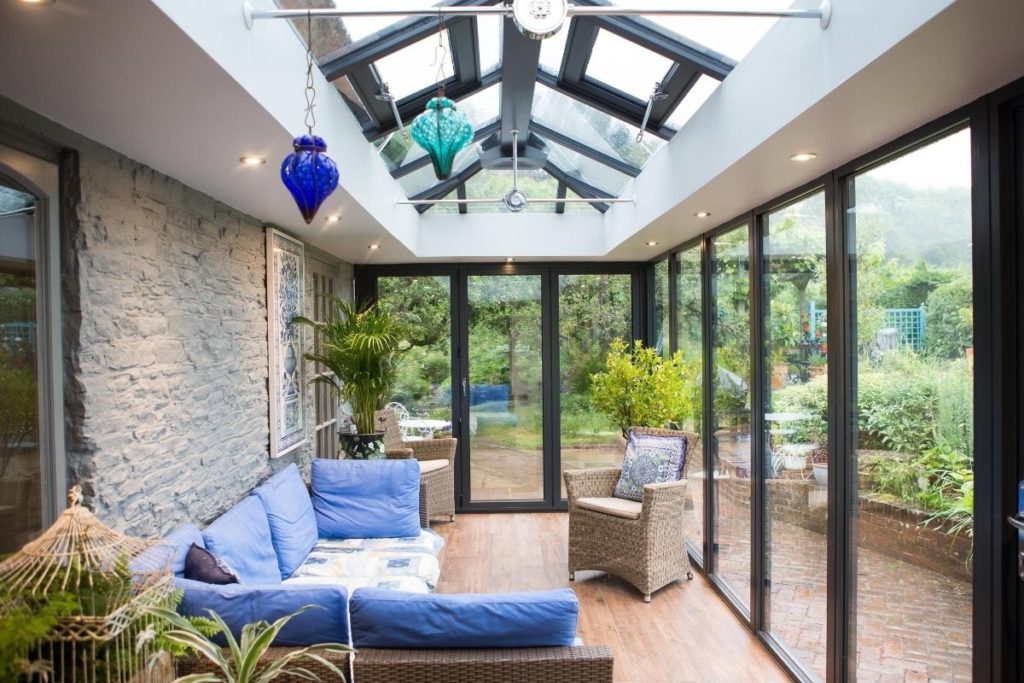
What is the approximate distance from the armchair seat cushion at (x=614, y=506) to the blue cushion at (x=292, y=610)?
2.71 meters

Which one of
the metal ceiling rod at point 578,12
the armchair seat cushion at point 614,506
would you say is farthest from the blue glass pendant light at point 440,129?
the armchair seat cushion at point 614,506

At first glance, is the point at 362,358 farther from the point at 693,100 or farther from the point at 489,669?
the point at 489,669

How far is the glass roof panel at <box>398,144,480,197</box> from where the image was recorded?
537 centimetres

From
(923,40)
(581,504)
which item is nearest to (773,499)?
(581,504)

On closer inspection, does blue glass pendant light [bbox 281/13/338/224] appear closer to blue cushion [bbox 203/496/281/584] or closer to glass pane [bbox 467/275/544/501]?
blue cushion [bbox 203/496/281/584]

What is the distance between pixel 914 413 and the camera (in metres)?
2.51

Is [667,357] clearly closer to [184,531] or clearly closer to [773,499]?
[773,499]

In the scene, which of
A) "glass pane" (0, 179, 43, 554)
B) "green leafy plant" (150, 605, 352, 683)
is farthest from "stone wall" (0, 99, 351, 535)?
"green leafy plant" (150, 605, 352, 683)

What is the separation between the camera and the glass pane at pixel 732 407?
421 cm

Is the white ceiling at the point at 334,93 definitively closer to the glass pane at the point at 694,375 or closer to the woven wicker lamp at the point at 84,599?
the woven wicker lamp at the point at 84,599

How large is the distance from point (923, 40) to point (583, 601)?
147 inches

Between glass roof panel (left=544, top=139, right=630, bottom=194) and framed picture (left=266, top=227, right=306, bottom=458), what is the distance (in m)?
2.02

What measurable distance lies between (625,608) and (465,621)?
2532 millimetres

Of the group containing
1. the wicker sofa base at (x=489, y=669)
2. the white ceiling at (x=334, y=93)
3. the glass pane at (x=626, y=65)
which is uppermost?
the glass pane at (x=626, y=65)
